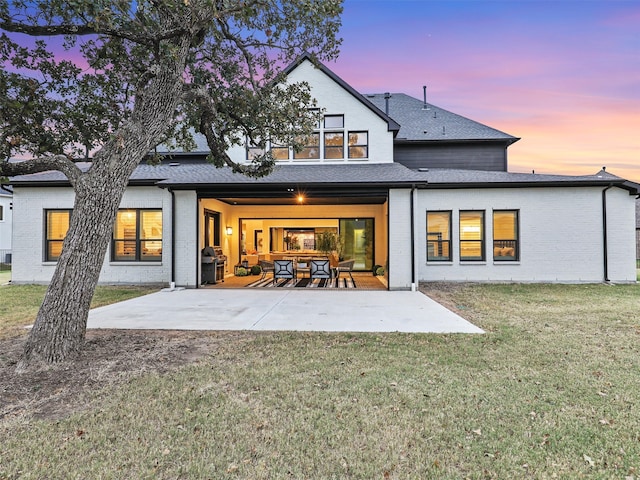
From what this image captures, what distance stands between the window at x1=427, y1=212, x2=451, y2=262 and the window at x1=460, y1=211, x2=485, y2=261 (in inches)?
21.0

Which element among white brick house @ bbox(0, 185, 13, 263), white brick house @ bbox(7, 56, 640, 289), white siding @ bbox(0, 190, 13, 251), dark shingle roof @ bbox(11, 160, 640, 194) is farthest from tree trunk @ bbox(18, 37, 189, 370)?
white siding @ bbox(0, 190, 13, 251)

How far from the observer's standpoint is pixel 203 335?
5859 millimetres

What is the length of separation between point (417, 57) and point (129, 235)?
13558mm

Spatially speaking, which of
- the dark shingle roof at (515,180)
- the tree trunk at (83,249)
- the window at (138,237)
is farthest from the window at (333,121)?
the tree trunk at (83,249)

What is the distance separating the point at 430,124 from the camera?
16.6 m

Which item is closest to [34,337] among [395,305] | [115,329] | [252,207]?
[115,329]

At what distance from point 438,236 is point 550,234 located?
3822mm

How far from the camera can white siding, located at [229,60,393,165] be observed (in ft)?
44.0

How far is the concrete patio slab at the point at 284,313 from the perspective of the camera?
646cm

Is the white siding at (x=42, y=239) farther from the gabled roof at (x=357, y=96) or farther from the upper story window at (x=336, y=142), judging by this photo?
the gabled roof at (x=357, y=96)

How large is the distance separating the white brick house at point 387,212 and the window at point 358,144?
4 centimetres

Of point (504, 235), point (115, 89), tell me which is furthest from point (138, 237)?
point (504, 235)

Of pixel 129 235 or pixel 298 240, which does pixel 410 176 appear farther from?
pixel 129 235

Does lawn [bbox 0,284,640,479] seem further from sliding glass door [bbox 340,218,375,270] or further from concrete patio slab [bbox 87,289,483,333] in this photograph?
sliding glass door [bbox 340,218,375,270]
